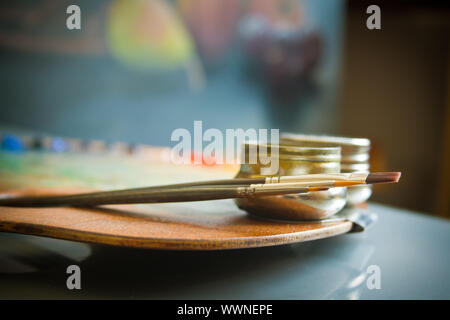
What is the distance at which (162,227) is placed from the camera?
0.70 meters

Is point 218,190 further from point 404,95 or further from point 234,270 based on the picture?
point 404,95

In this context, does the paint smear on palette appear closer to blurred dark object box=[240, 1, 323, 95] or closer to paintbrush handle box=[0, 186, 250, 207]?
paintbrush handle box=[0, 186, 250, 207]

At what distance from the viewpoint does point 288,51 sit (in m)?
4.44

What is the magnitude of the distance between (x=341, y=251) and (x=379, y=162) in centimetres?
478

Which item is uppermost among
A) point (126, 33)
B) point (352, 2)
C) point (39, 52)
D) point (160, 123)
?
point (352, 2)

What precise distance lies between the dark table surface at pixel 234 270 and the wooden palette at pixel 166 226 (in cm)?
7

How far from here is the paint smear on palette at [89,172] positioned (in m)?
1.23

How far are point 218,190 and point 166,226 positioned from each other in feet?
0.35

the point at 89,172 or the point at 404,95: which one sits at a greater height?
the point at 404,95

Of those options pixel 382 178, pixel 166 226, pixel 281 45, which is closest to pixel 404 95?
pixel 281 45

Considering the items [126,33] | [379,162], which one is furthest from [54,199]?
[379,162]

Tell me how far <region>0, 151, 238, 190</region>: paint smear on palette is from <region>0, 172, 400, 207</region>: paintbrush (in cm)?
33

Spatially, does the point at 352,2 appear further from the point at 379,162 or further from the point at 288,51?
the point at 379,162

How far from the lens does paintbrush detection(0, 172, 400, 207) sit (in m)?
0.71
